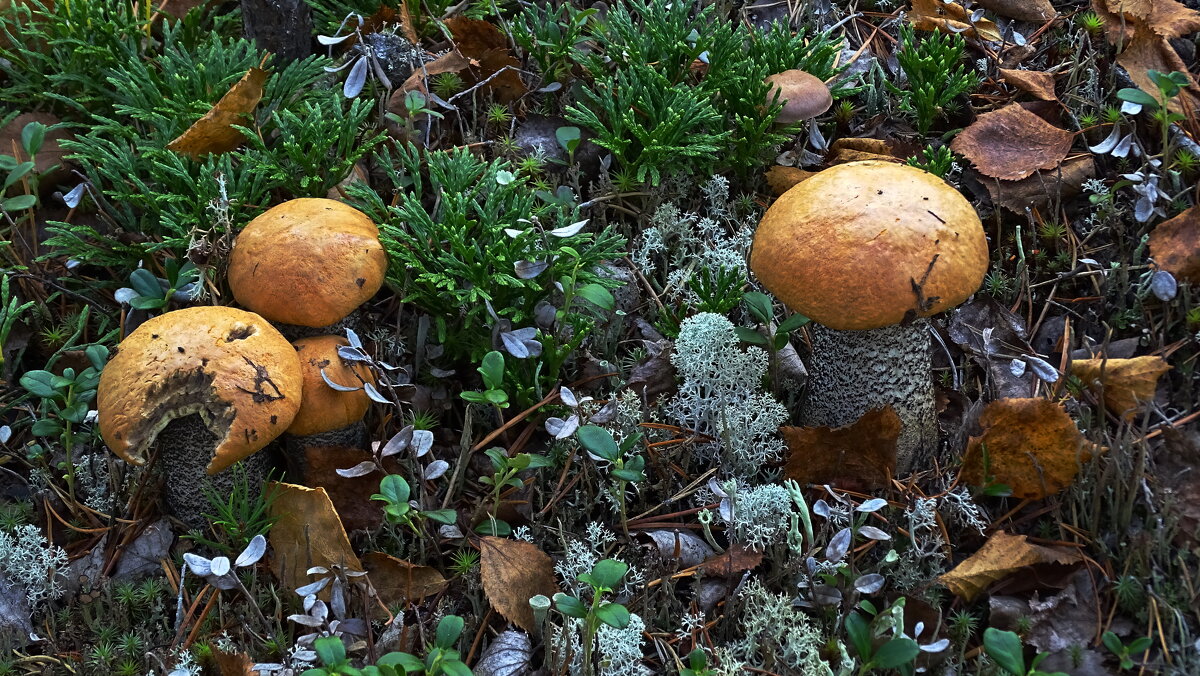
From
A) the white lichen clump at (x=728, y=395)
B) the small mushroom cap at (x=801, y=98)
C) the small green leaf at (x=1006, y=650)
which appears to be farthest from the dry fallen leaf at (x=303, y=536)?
the small mushroom cap at (x=801, y=98)

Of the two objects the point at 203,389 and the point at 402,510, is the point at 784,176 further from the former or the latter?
the point at 203,389

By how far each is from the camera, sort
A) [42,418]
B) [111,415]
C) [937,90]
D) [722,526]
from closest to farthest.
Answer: [111,415], [722,526], [42,418], [937,90]

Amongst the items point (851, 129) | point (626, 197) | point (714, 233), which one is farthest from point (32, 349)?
point (851, 129)

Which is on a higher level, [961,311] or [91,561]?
[961,311]

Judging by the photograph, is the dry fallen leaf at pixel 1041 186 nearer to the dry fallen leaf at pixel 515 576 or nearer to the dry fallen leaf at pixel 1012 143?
the dry fallen leaf at pixel 1012 143

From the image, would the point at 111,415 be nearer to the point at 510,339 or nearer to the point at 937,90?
the point at 510,339

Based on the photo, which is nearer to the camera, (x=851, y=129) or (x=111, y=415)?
(x=111, y=415)

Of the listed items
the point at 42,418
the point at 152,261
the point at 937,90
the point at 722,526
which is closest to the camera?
the point at 722,526
